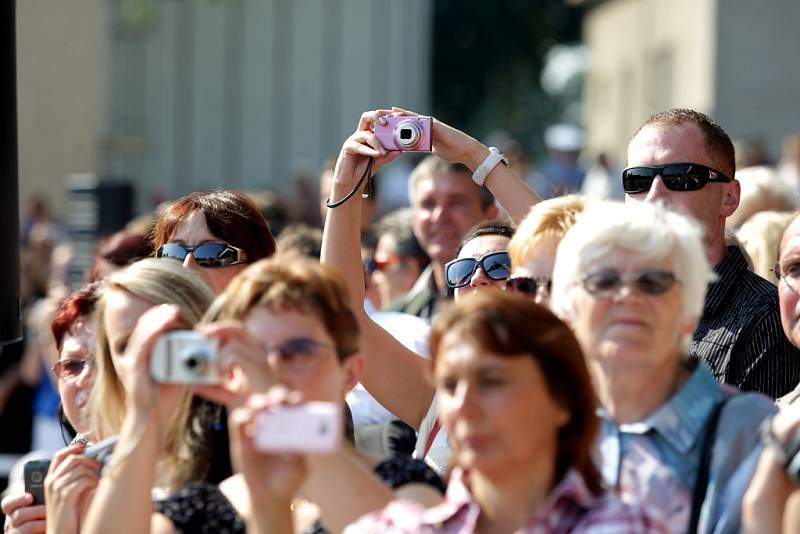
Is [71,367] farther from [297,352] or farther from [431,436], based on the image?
[297,352]

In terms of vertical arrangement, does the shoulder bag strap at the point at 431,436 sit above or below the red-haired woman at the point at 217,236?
below

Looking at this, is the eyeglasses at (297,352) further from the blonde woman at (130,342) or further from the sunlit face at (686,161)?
the sunlit face at (686,161)

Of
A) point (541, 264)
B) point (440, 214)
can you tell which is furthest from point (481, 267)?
point (440, 214)

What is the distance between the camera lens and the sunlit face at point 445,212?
7.50 meters

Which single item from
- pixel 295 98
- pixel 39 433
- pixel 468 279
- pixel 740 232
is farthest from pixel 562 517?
pixel 295 98

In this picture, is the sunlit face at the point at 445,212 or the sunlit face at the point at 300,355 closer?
the sunlit face at the point at 300,355

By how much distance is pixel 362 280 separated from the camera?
16.2 feet

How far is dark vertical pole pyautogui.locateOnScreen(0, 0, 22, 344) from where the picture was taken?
4.45 m

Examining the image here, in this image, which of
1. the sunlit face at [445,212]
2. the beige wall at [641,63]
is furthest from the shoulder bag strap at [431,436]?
the beige wall at [641,63]

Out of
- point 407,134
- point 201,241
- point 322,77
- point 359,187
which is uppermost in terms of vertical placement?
point 407,134

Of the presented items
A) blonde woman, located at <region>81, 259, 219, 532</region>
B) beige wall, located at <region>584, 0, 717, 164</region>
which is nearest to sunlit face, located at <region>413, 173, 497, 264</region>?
blonde woman, located at <region>81, 259, 219, 532</region>

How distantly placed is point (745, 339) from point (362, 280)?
1.23m

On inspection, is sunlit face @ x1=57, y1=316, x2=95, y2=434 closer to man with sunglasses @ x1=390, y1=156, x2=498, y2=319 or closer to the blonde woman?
the blonde woman

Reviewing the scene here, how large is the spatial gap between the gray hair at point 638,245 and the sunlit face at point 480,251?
1.15 m
